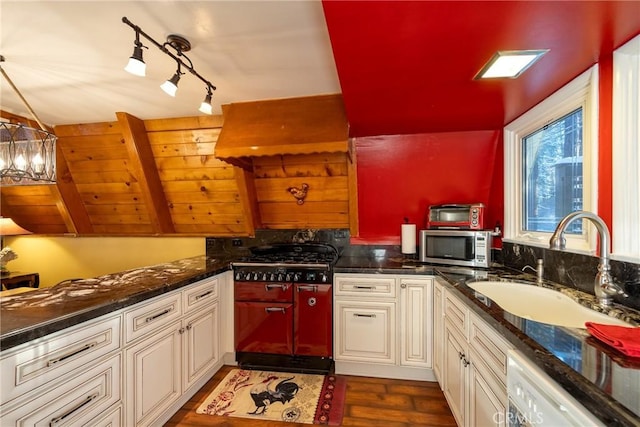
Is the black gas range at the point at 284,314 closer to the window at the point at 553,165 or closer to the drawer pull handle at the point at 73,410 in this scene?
the drawer pull handle at the point at 73,410

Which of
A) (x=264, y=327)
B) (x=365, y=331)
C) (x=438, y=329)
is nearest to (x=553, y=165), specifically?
(x=438, y=329)

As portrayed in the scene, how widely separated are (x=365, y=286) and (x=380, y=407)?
0.82 m

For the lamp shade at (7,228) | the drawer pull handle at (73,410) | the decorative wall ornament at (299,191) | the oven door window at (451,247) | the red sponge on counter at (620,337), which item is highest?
the decorative wall ornament at (299,191)

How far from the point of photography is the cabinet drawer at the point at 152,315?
58.2 inches

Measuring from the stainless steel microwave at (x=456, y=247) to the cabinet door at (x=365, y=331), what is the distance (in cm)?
57

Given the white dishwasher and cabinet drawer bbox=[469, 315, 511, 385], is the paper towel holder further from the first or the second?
the white dishwasher

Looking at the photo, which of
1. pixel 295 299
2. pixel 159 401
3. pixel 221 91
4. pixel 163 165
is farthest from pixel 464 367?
pixel 163 165

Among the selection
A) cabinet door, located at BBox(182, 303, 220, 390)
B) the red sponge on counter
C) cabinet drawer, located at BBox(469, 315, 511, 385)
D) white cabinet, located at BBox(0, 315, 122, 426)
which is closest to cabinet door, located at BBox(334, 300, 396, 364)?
cabinet drawer, located at BBox(469, 315, 511, 385)

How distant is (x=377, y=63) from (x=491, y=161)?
1804 mm

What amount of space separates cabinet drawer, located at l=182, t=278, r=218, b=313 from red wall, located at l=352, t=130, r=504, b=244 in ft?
4.74

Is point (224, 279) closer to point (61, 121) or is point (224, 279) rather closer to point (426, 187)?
point (426, 187)

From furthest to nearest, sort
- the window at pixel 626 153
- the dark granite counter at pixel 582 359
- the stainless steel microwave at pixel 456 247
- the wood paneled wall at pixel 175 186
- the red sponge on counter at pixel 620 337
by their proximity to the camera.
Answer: the wood paneled wall at pixel 175 186, the stainless steel microwave at pixel 456 247, the window at pixel 626 153, the red sponge on counter at pixel 620 337, the dark granite counter at pixel 582 359

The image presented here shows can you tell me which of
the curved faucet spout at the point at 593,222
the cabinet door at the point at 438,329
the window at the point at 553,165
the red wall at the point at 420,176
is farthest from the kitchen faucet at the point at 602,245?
the red wall at the point at 420,176

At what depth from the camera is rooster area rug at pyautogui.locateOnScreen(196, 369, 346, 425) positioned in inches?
73.4
